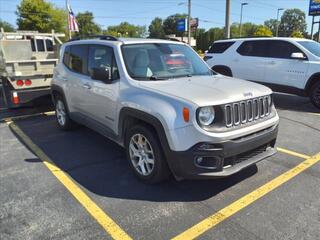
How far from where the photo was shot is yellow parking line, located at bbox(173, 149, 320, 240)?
2.97 metres

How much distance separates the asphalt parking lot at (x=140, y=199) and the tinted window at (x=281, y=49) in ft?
13.2

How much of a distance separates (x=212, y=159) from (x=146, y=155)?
922mm

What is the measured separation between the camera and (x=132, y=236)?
115 inches

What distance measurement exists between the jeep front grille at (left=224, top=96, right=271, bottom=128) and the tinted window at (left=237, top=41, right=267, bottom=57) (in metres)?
5.78

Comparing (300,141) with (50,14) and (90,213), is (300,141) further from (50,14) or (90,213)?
(50,14)

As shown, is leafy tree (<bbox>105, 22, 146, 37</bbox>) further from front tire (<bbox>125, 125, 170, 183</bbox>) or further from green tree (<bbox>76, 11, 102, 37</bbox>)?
front tire (<bbox>125, 125, 170, 183</bbox>)

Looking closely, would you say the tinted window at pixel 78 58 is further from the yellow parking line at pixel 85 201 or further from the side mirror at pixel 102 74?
the yellow parking line at pixel 85 201

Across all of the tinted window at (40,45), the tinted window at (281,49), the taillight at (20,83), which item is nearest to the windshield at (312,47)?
the tinted window at (281,49)

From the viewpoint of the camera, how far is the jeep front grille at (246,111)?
3370 millimetres

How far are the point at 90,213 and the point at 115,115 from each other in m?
1.45

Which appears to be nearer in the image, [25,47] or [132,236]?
[132,236]

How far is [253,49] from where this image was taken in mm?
9508

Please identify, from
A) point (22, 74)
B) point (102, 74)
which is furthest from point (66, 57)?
point (102, 74)

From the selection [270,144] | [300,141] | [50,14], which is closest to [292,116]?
[300,141]
